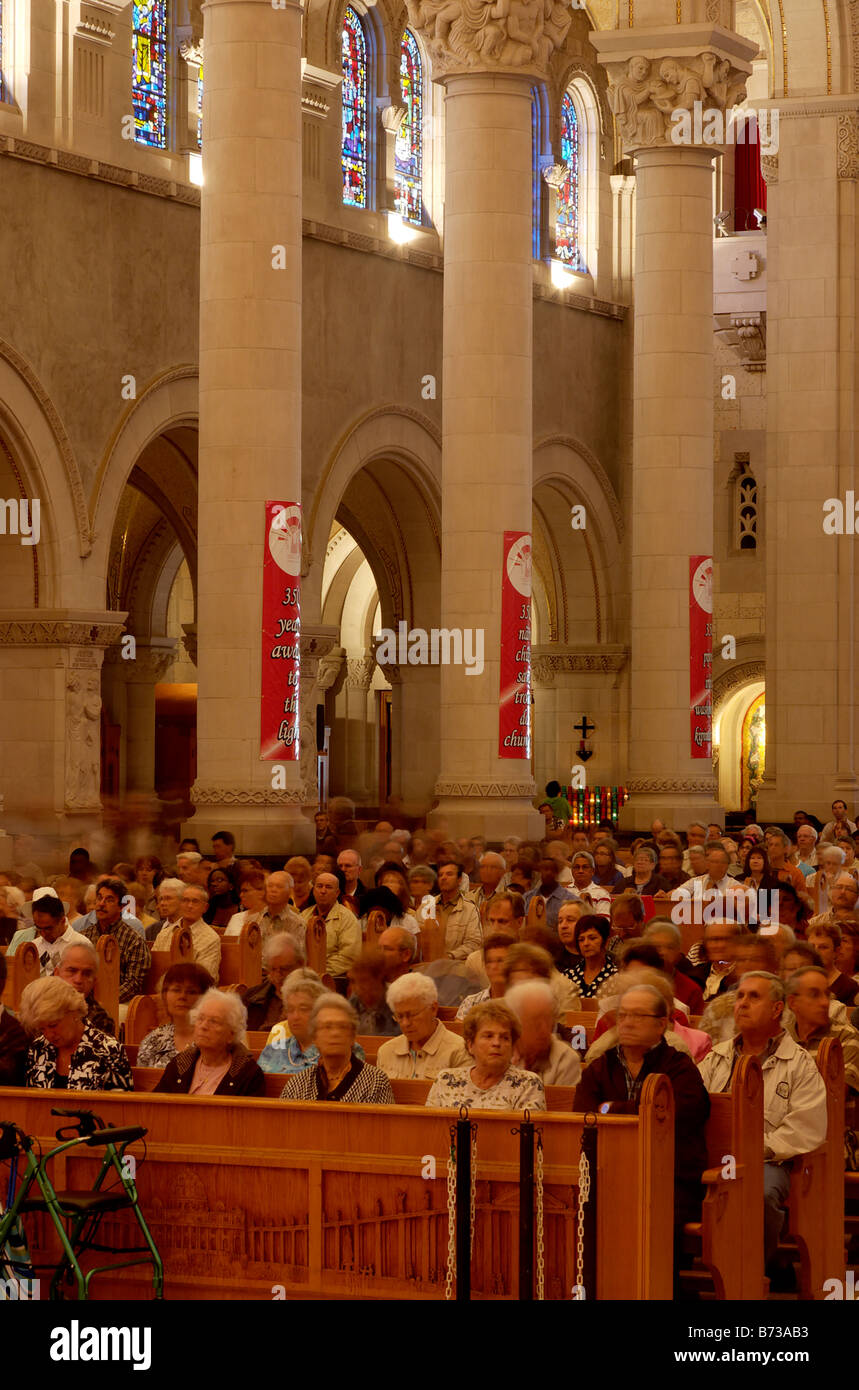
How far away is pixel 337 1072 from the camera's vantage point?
27.8ft

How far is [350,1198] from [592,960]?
449 cm

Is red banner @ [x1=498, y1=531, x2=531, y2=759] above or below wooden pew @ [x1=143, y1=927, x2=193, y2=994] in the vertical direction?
above

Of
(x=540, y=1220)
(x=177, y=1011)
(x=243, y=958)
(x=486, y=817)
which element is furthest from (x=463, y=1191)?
(x=486, y=817)

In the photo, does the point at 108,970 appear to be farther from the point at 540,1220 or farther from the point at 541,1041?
the point at 540,1220

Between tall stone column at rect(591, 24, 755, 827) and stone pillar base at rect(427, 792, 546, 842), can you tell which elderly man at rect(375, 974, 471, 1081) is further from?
tall stone column at rect(591, 24, 755, 827)

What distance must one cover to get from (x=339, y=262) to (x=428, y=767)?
22.0 feet

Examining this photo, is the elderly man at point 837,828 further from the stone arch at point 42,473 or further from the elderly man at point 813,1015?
the elderly man at point 813,1015

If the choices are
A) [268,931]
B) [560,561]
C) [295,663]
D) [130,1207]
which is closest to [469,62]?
[295,663]

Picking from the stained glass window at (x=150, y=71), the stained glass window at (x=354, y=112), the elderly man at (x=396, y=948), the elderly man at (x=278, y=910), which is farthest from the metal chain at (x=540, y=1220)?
the stained glass window at (x=354, y=112)

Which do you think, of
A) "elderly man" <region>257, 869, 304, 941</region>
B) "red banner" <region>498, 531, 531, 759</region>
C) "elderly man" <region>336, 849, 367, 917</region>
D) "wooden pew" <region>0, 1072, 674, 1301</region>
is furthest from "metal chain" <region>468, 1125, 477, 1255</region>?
"red banner" <region>498, 531, 531, 759</region>

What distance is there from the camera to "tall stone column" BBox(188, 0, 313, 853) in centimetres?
1816

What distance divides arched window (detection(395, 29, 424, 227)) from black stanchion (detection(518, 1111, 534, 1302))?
23.3 meters

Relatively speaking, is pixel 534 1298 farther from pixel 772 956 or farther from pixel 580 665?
pixel 580 665

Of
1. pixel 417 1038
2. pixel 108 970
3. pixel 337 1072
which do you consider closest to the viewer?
pixel 337 1072
